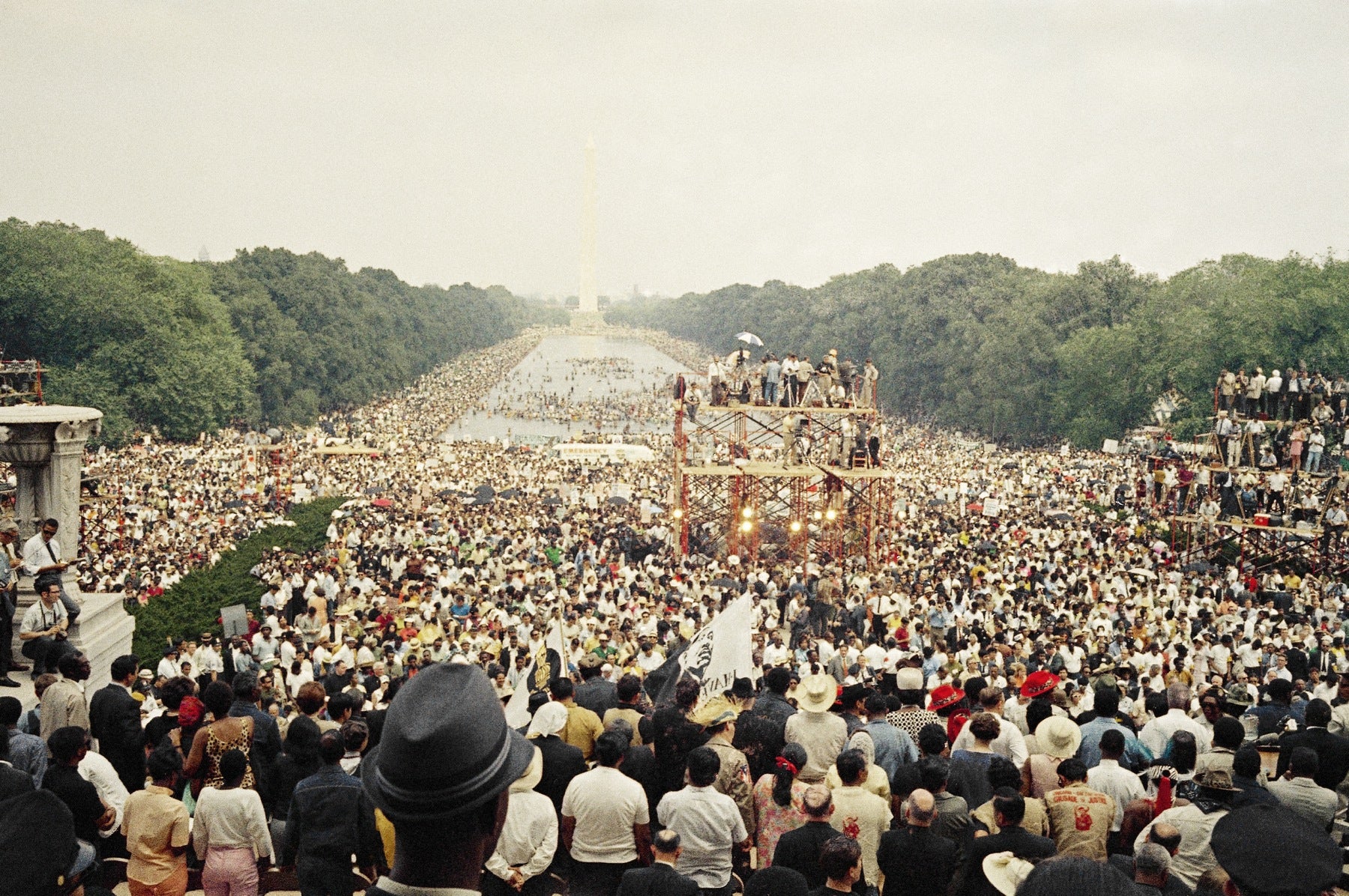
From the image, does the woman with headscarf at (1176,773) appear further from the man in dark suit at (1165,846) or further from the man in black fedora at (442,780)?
the man in black fedora at (442,780)

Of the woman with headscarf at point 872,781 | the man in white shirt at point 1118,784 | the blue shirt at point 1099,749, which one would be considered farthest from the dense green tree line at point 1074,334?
the woman with headscarf at point 872,781

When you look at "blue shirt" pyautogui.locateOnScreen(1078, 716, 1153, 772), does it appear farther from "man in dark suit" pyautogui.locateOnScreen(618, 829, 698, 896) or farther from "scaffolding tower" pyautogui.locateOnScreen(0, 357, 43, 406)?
"scaffolding tower" pyautogui.locateOnScreen(0, 357, 43, 406)

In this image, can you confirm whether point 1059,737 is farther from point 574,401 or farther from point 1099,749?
point 574,401

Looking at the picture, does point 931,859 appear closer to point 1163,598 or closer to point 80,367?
point 1163,598

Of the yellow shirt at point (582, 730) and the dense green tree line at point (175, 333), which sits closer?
the yellow shirt at point (582, 730)

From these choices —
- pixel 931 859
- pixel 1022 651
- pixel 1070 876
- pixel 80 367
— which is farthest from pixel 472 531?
pixel 80 367

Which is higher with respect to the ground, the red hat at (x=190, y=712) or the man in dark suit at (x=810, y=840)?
the man in dark suit at (x=810, y=840)

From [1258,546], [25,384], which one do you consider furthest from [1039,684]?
[25,384]
